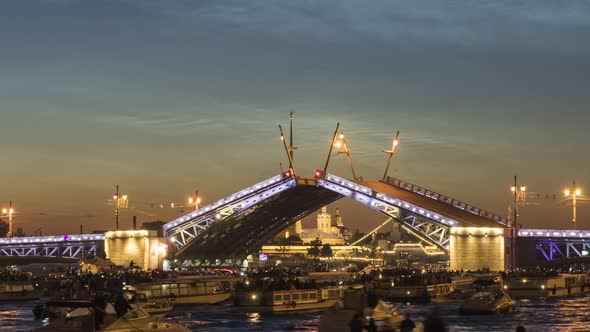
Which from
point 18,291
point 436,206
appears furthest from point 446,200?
point 18,291

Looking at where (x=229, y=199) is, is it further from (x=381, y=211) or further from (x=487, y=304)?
(x=487, y=304)

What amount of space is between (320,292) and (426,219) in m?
47.4

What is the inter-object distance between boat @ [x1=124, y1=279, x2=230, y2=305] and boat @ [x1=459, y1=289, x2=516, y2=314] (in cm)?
1649

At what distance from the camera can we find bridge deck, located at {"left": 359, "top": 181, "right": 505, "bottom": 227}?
10481cm

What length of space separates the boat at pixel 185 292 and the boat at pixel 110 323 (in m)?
22.0

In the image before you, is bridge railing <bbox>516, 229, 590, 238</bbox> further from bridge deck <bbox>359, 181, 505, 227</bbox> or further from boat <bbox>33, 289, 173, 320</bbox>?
boat <bbox>33, 289, 173, 320</bbox>

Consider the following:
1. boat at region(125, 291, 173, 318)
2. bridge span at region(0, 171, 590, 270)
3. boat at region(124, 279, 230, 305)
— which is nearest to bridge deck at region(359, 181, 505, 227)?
bridge span at region(0, 171, 590, 270)

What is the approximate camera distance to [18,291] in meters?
72.1

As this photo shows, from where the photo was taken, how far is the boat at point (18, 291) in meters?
71.1

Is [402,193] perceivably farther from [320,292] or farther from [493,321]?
[493,321]

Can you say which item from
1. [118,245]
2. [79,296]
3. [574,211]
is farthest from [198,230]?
[79,296]

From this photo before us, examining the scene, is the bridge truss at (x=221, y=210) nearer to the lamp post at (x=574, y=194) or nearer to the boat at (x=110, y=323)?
the lamp post at (x=574, y=194)

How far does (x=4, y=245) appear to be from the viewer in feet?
490

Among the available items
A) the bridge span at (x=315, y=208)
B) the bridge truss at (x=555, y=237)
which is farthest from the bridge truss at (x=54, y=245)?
the bridge truss at (x=555, y=237)
